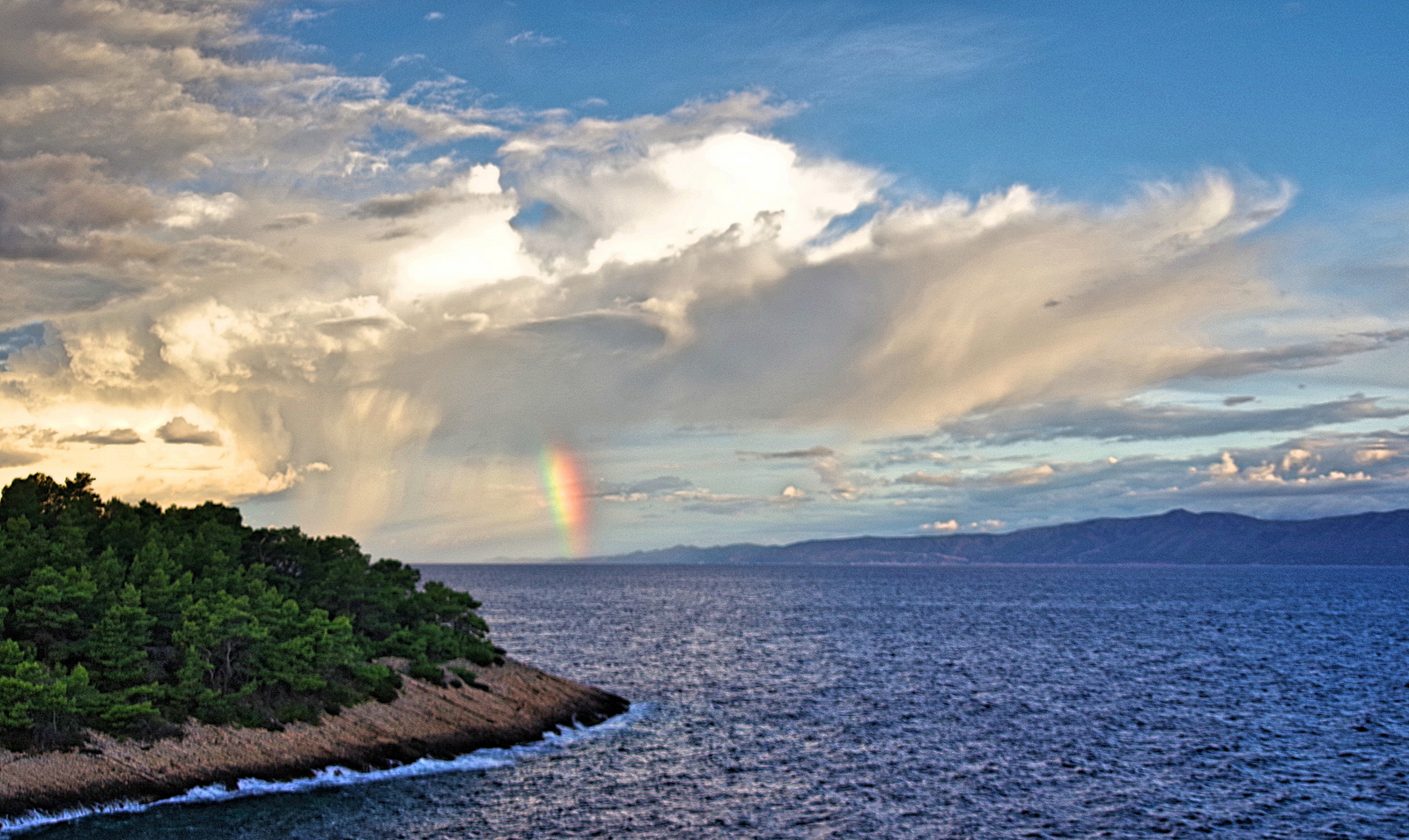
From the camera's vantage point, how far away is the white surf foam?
5309 cm

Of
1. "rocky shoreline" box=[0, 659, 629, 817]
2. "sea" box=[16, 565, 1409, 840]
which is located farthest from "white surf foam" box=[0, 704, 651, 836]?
"rocky shoreline" box=[0, 659, 629, 817]

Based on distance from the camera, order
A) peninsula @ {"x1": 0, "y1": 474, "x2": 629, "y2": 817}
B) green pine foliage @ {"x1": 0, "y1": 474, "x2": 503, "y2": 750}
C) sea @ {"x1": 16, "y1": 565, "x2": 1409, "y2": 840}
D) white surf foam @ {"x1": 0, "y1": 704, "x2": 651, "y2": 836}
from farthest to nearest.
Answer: green pine foliage @ {"x1": 0, "y1": 474, "x2": 503, "y2": 750} → peninsula @ {"x1": 0, "y1": 474, "x2": 629, "y2": 817} → sea @ {"x1": 16, "y1": 565, "x2": 1409, "y2": 840} → white surf foam @ {"x1": 0, "y1": 704, "x2": 651, "y2": 836}

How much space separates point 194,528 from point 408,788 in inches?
1651

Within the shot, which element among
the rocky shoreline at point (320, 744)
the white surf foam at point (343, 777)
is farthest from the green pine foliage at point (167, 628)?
the white surf foam at point (343, 777)

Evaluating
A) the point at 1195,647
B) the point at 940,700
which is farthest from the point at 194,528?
the point at 1195,647

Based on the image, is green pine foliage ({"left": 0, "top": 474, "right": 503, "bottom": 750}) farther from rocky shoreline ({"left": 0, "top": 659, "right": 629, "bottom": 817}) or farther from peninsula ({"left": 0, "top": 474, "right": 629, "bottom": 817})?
rocky shoreline ({"left": 0, "top": 659, "right": 629, "bottom": 817})

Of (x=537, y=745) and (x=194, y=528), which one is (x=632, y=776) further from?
(x=194, y=528)

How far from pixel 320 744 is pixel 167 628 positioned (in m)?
15.9

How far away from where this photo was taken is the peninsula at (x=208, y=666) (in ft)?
192

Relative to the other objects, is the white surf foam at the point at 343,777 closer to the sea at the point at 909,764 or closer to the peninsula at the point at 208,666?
the sea at the point at 909,764

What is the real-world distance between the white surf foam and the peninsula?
670 mm

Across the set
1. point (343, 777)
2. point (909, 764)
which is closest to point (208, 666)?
point (343, 777)

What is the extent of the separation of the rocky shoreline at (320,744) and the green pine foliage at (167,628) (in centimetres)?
139

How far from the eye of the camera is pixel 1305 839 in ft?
168
